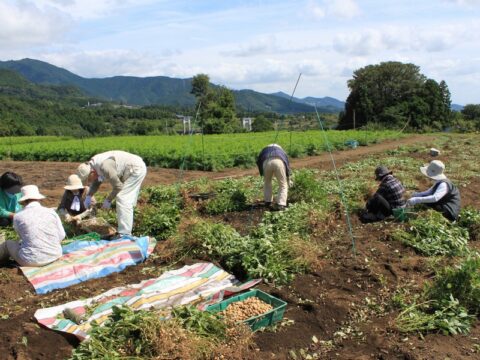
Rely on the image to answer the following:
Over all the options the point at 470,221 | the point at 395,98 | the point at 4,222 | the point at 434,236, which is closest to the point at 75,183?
the point at 4,222

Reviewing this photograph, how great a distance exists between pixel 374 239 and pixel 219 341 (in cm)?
345

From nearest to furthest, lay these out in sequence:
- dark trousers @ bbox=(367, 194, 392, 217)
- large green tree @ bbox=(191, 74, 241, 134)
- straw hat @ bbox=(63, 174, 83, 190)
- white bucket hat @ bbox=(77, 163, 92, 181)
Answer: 1. white bucket hat @ bbox=(77, 163, 92, 181)
2. straw hat @ bbox=(63, 174, 83, 190)
3. dark trousers @ bbox=(367, 194, 392, 217)
4. large green tree @ bbox=(191, 74, 241, 134)

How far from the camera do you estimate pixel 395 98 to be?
155 feet

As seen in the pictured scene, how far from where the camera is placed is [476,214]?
6.64m

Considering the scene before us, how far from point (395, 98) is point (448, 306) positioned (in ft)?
153

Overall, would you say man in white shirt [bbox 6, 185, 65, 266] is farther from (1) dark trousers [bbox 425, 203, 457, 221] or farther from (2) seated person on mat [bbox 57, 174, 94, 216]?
(1) dark trousers [bbox 425, 203, 457, 221]

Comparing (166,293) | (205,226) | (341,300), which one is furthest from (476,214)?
(166,293)

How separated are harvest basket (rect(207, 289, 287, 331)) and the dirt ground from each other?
91 millimetres

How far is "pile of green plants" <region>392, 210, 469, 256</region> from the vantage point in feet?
18.7

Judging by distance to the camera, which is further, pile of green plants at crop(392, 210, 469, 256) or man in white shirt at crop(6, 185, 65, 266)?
pile of green plants at crop(392, 210, 469, 256)

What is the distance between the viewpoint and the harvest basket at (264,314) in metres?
3.93

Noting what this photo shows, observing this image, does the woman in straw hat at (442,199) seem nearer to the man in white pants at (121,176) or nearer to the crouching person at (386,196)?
the crouching person at (386,196)

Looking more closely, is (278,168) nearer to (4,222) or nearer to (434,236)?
(434,236)

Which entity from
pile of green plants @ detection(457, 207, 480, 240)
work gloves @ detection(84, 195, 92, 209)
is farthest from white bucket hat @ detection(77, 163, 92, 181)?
pile of green plants @ detection(457, 207, 480, 240)
